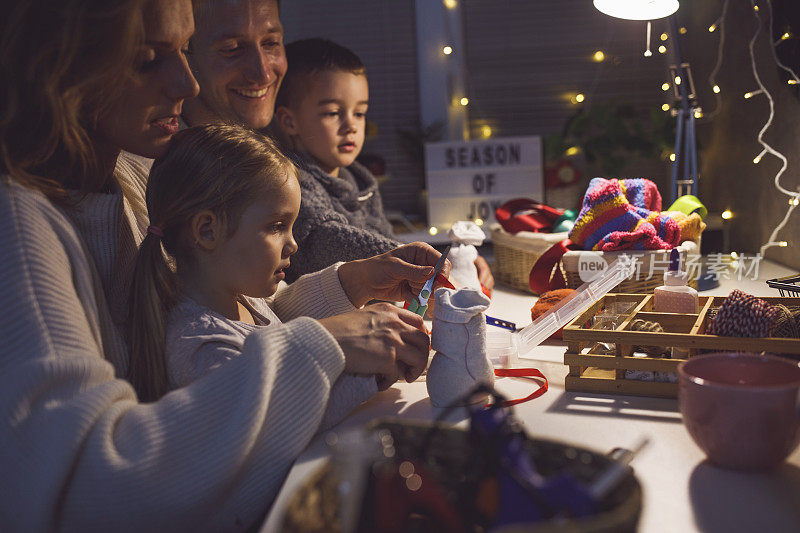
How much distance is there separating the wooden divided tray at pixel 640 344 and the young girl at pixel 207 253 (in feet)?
0.86

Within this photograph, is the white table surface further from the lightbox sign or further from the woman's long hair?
the lightbox sign

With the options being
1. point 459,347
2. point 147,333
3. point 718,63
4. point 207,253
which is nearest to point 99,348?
point 147,333

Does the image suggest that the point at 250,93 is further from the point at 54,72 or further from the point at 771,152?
the point at 771,152

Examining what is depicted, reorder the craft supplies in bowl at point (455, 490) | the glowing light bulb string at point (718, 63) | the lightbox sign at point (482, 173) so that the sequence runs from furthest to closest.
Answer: the lightbox sign at point (482, 173) → the glowing light bulb string at point (718, 63) → the craft supplies in bowl at point (455, 490)

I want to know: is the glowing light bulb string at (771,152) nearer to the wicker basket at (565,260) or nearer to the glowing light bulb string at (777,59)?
the glowing light bulb string at (777,59)

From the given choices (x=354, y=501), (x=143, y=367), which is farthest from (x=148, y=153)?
(x=354, y=501)

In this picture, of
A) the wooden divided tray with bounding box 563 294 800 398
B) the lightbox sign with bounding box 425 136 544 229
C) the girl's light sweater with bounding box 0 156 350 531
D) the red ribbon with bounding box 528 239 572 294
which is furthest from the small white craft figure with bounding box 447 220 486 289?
the lightbox sign with bounding box 425 136 544 229

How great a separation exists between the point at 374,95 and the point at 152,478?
237 centimetres

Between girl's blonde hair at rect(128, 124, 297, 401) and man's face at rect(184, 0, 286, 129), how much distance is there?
50cm

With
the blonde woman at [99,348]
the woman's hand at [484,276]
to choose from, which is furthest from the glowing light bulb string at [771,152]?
the blonde woman at [99,348]

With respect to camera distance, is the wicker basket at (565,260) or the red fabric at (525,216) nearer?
the wicker basket at (565,260)

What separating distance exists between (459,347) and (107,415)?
38cm

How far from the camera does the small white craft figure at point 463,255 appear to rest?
1.31 metres

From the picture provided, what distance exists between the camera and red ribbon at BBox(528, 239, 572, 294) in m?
1.33
